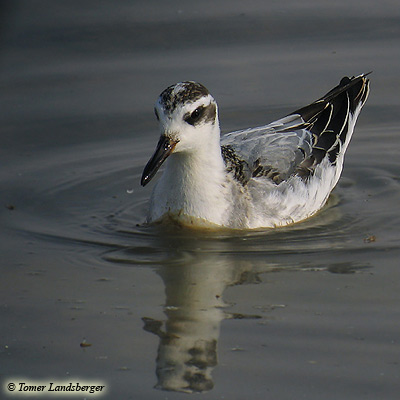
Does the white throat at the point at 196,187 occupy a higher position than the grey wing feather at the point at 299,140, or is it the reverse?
the grey wing feather at the point at 299,140

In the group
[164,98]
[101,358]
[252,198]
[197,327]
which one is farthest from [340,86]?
[101,358]

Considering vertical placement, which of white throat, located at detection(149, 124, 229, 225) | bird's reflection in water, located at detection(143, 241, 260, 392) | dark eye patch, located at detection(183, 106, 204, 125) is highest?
dark eye patch, located at detection(183, 106, 204, 125)

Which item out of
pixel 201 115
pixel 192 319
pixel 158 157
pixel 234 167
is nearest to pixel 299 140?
pixel 234 167

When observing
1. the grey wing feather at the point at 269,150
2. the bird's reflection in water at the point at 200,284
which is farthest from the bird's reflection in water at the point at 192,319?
the grey wing feather at the point at 269,150

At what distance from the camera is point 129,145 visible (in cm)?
1024

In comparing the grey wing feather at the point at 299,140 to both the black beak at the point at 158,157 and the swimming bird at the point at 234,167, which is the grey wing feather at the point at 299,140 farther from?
the black beak at the point at 158,157

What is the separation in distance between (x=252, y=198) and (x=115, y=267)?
158 centimetres

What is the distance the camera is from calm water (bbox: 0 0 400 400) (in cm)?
600

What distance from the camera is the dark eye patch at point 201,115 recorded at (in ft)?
25.7

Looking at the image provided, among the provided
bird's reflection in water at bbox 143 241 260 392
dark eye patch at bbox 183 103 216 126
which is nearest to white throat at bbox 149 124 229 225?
dark eye patch at bbox 183 103 216 126

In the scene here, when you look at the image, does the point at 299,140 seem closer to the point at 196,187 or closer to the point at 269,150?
the point at 269,150

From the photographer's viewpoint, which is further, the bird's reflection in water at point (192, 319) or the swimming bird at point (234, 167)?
the swimming bird at point (234, 167)

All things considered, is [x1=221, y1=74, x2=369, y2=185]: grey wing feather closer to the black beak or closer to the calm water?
the calm water

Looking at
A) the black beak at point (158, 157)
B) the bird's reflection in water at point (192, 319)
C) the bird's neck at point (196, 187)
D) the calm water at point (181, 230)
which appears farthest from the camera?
the bird's neck at point (196, 187)
